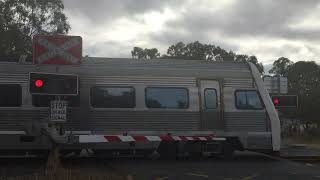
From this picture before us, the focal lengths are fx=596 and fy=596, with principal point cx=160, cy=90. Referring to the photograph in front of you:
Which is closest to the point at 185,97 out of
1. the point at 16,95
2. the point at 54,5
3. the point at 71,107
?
the point at 71,107

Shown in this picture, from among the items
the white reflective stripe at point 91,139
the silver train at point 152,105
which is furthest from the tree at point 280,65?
the white reflective stripe at point 91,139

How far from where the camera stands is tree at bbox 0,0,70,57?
39.1 meters

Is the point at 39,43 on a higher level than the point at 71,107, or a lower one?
higher

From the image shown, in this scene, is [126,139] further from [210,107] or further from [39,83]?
[39,83]

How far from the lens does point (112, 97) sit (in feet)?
54.9

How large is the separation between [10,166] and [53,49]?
3.74m

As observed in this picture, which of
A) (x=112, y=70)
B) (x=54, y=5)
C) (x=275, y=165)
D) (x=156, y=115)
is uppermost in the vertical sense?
(x=54, y=5)

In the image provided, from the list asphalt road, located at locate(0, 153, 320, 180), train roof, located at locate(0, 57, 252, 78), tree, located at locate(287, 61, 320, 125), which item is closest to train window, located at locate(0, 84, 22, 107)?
train roof, located at locate(0, 57, 252, 78)

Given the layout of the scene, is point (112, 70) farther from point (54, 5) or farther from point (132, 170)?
point (54, 5)

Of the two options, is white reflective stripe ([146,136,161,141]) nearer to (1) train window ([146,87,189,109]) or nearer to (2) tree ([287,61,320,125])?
(1) train window ([146,87,189,109])

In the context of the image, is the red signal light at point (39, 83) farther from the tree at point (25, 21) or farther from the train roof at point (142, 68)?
the tree at point (25, 21)

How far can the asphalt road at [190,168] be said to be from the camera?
13.0 metres

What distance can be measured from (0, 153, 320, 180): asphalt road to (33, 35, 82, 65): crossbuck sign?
2532 mm

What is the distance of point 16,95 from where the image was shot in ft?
52.3
